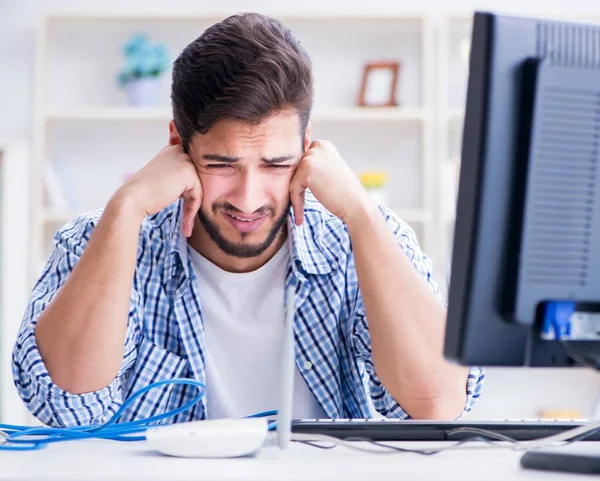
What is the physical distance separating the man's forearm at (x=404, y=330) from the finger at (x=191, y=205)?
11.9 inches

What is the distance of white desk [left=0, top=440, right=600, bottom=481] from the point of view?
77 centimetres

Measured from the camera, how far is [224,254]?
62.7 inches

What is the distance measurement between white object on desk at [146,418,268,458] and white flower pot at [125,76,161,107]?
261 cm

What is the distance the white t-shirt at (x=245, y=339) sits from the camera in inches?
58.6

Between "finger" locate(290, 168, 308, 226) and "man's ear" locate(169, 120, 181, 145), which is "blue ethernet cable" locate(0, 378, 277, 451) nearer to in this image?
"finger" locate(290, 168, 308, 226)

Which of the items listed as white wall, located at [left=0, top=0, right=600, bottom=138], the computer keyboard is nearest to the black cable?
the computer keyboard

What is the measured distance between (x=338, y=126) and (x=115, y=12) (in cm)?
98

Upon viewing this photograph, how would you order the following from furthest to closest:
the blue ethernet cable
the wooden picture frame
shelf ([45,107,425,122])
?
1. the wooden picture frame
2. shelf ([45,107,425,122])
3. the blue ethernet cable

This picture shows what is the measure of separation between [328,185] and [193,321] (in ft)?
1.09

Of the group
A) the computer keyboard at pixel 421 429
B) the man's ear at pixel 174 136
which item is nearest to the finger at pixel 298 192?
the man's ear at pixel 174 136

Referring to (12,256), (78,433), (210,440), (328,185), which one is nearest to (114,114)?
(12,256)

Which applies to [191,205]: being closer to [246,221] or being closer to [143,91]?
[246,221]

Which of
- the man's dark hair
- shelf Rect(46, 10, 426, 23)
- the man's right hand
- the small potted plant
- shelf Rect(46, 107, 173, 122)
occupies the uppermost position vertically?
shelf Rect(46, 10, 426, 23)

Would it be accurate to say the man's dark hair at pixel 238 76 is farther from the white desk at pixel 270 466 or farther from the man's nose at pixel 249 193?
the white desk at pixel 270 466
